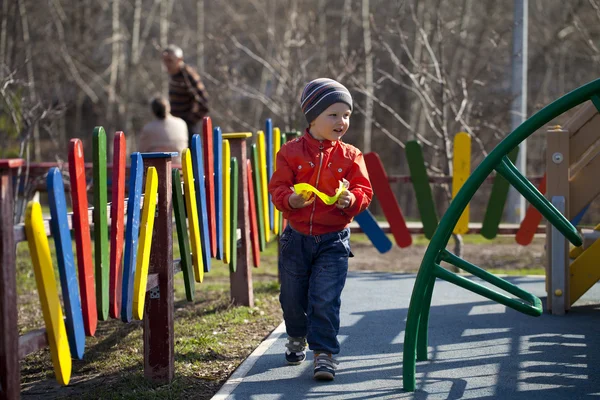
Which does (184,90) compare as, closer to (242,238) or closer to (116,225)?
(242,238)

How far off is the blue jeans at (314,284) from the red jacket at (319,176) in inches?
2.9

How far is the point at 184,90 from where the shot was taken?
32.1ft

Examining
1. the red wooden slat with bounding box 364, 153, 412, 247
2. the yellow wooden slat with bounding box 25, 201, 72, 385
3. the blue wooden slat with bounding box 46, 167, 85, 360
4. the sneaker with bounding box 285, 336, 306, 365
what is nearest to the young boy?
the sneaker with bounding box 285, 336, 306, 365

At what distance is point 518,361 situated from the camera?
421cm

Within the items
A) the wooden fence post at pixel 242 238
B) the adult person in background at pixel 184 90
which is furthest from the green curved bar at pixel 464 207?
the adult person in background at pixel 184 90

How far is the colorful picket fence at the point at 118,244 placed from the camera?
9.41 ft

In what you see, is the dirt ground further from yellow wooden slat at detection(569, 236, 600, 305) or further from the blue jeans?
the blue jeans

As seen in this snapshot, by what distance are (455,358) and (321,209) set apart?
1.14 meters

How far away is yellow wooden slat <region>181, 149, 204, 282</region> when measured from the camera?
4.38 meters

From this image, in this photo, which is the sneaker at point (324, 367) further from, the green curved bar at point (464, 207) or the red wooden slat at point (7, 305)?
the red wooden slat at point (7, 305)

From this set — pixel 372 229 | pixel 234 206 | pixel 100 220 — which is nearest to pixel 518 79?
pixel 372 229

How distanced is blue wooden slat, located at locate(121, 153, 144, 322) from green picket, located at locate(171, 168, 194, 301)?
0.56 meters

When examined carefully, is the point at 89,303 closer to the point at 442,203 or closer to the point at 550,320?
the point at 550,320

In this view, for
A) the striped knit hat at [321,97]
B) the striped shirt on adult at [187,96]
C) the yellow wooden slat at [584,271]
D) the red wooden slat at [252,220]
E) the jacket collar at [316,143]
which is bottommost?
the yellow wooden slat at [584,271]
